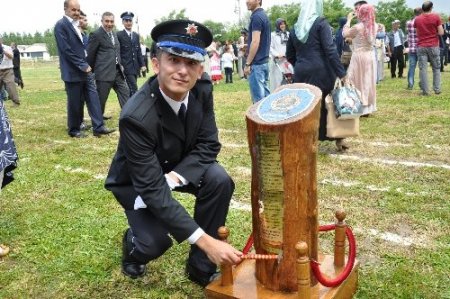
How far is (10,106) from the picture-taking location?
38.2ft

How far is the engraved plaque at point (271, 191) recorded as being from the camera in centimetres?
214

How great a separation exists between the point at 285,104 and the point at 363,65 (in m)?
5.53

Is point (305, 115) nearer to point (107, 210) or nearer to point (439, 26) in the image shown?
point (107, 210)

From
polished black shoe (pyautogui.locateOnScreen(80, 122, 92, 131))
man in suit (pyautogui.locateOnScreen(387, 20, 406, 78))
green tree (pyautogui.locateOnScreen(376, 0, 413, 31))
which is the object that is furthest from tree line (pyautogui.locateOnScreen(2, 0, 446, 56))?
polished black shoe (pyautogui.locateOnScreen(80, 122, 92, 131))

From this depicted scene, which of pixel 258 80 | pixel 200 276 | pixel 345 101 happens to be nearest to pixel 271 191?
pixel 200 276

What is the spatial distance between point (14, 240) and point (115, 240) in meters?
0.77

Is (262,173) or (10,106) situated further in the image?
(10,106)

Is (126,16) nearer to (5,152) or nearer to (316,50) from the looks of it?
(316,50)

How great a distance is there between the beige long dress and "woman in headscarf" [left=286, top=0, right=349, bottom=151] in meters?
2.22

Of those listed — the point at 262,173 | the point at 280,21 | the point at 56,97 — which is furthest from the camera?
the point at 56,97

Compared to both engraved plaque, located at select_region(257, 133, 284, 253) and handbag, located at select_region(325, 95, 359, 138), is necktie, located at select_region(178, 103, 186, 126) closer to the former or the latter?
engraved plaque, located at select_region(257, 133, 284, 253)

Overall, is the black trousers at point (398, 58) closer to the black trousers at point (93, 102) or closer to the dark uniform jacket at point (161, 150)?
the black trousers at point (93, 102)

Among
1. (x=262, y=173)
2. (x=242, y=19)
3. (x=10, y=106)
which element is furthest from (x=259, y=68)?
(x=242, y=19)

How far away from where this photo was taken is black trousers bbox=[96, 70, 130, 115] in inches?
284
